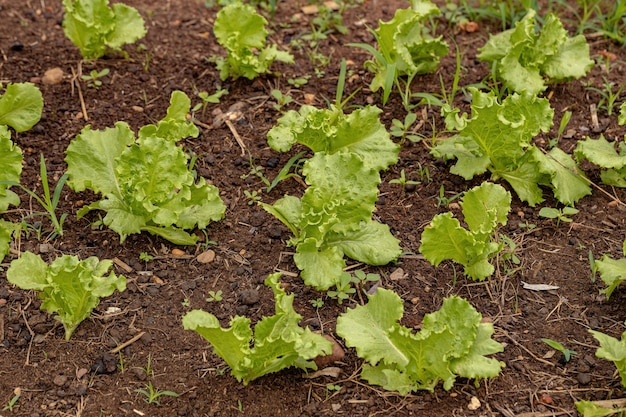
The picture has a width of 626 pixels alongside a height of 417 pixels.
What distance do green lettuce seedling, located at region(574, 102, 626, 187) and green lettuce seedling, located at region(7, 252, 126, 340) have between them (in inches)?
87.2

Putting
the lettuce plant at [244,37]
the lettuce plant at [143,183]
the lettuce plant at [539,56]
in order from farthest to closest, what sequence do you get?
1. the lettuce plant at [244,37]
2. the lettuce plant at [539,56]
3. the lettuce plant at [143,183]

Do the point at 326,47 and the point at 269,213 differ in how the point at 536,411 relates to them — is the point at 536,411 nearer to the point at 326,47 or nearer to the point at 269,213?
the point at 269,213

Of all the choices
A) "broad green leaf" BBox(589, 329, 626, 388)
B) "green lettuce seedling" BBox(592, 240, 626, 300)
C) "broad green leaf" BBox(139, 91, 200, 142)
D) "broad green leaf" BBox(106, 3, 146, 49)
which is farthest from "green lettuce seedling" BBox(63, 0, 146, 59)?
"broad green leaf" BBox(589, 329, 626, 388)

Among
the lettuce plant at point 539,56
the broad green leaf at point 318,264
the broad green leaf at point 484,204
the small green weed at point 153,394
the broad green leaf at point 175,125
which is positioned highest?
the lettuce plant at point 539,56

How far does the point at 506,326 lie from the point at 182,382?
1.33 meters

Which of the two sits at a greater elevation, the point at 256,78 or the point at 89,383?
the point at 256,78

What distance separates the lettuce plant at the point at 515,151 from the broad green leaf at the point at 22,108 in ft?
6.56

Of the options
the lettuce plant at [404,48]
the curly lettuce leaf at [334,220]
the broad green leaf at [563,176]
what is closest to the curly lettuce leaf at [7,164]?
the curly lettuce leaf at [334,220]

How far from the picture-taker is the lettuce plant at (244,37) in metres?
4.48

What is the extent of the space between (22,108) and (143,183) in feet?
3.21

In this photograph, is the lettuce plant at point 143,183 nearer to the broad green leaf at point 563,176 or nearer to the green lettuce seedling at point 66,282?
the green lettuce seedling at point 66,282

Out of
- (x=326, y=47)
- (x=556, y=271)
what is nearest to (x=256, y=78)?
(x=326, y=47)

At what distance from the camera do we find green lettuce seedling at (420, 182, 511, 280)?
3.39 metres

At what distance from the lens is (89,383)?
10.3 ft
